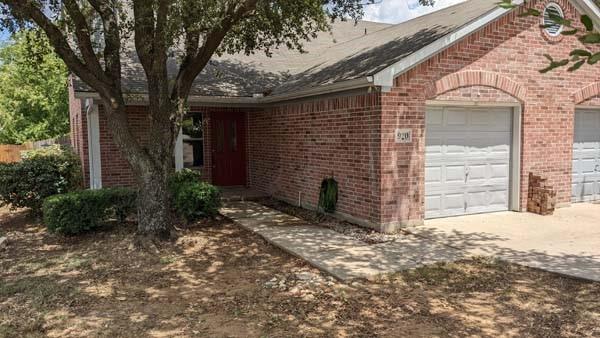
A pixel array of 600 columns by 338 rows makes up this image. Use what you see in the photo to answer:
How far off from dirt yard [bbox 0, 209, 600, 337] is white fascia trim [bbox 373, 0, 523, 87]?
315 centimetres

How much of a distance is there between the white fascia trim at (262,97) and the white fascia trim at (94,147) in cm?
100

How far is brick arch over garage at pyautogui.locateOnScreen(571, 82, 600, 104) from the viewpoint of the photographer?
1015 cm

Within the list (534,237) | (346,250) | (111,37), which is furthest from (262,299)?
(534,237)

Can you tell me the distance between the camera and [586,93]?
10.3 m

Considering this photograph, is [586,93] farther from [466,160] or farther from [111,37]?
[111,37]

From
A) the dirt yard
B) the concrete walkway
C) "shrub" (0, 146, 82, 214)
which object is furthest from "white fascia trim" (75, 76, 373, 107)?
the dirt yard

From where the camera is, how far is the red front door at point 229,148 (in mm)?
13305

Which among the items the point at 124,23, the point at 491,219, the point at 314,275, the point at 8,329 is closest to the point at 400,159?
the point at 491,219

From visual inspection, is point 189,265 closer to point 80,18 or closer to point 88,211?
point 88,211

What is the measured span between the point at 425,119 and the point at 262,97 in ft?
14.3

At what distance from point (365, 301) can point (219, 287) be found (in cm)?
175

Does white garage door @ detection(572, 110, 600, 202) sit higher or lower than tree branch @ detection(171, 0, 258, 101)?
lower

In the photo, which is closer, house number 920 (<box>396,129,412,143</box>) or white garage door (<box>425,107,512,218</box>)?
house number 920 (<box>396,129,412,143</box>)

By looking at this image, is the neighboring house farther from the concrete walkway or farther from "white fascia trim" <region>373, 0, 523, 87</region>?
the concrete walkway
